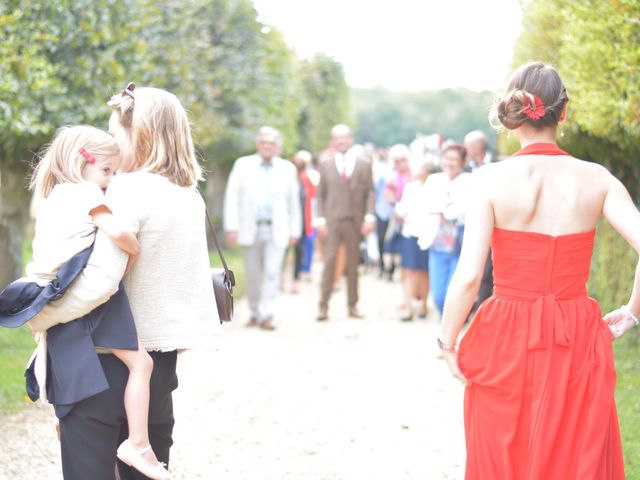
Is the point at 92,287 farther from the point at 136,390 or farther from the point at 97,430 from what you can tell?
the point at 97,430

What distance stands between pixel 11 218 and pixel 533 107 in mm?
8239

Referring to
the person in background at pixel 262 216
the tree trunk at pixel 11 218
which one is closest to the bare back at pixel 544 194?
the person in background at pixel 262 216

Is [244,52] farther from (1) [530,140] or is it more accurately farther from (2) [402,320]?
(1) [530,140]

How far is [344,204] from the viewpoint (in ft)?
38.7

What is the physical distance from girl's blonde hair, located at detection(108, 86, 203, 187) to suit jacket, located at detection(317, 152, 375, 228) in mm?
7940

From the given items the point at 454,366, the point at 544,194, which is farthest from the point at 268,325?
the point at 544,194

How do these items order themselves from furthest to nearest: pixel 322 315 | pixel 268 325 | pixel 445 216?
pixel 322 315 → pixel 268 325 → pixel 445 216

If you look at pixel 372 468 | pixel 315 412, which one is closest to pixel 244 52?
pixel 315 412

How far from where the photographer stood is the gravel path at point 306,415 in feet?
18.8

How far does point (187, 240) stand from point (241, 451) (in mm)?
2585

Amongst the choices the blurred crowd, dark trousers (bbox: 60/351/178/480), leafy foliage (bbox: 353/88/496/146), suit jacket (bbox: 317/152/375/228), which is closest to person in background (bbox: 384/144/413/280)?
the blurred crowd

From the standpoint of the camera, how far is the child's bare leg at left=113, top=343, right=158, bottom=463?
3.69m

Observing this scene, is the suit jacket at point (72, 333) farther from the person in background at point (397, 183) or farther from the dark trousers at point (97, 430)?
the person in background at point (397, 183)

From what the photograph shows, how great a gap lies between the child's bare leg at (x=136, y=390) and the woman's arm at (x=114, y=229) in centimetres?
41
